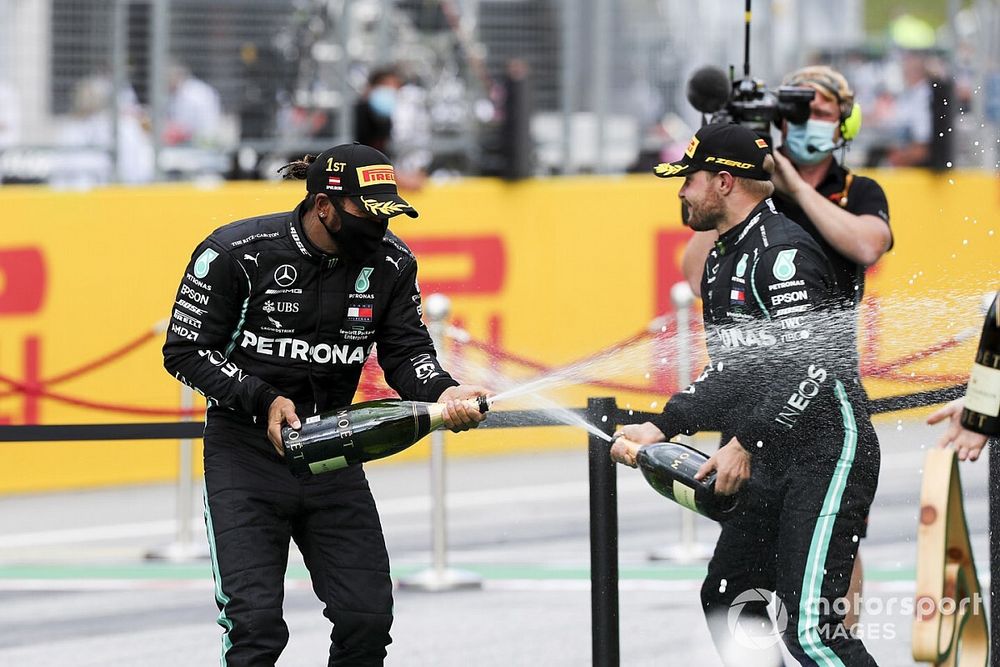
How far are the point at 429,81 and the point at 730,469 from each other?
785 cm

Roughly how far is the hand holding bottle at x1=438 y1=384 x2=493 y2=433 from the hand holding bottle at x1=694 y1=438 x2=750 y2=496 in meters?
0.71

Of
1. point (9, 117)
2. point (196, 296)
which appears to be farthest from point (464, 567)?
point (9, 117)

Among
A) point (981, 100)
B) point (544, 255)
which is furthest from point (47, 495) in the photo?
point (981, 100)

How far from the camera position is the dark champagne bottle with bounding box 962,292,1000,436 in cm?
495

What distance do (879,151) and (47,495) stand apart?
7.04 m

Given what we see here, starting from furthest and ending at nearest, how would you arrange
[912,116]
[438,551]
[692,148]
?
[912,116], [438,551], [692,148]

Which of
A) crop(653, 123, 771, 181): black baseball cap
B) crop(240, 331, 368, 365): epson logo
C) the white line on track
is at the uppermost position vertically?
crop(653, 123, 771, 181): black baseball cap

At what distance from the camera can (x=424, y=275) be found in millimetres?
11781

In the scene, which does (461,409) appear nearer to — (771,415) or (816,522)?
(771,415)

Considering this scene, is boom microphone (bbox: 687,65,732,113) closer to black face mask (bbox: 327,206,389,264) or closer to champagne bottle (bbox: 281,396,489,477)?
black face mask (bbox: 327,206,389,264)

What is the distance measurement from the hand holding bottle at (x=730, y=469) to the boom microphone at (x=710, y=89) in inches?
69.5

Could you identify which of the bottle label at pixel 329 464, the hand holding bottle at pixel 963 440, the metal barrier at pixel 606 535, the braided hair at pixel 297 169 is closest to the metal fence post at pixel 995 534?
the metal barrier at pixel 606 535

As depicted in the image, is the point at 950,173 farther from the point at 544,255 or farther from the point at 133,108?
the point at 133,108

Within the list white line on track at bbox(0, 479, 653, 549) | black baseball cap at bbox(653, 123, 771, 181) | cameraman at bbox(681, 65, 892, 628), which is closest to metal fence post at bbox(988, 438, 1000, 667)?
cameraman at bbox(681, 65, 892, 628)
